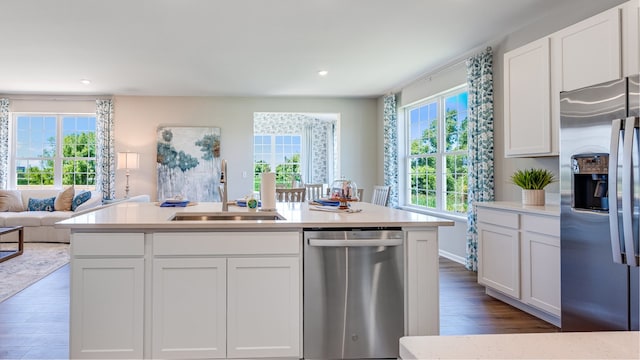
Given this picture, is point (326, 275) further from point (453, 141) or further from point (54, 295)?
point (453, 141)

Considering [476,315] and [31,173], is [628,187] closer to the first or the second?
[476,315]

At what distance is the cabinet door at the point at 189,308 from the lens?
2041mm

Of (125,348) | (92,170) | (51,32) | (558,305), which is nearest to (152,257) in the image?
(125,348)

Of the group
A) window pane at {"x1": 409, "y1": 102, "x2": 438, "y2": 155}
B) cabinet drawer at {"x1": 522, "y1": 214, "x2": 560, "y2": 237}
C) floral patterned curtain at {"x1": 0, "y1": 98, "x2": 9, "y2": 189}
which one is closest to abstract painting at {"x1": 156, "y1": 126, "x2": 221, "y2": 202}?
floral patterned curtain at {"x1": 0, "y1": 98, "x2": 9, "y2": 189}

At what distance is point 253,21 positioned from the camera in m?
3.56

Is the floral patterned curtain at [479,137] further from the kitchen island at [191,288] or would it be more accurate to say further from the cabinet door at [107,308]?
the cabinet door at [107,308]

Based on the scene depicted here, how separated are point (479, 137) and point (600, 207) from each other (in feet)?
7.27

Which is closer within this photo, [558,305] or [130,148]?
[558,305]

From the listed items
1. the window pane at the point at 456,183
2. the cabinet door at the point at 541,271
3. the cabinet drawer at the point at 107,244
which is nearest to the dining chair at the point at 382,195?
the window pane at the point at 456,183

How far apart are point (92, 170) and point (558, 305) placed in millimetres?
7563

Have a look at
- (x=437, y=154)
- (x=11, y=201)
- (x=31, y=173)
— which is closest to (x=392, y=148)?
(x=437, y=154)

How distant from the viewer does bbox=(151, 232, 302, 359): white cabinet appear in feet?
6.72

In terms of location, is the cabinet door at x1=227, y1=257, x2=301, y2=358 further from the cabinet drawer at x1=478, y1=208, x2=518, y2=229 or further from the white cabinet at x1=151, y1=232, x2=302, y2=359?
the cabinet drawer at x1=478, y1=208, x2=518, y2=229

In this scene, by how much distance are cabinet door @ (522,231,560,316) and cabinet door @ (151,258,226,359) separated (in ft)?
7.55
